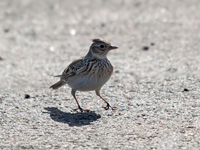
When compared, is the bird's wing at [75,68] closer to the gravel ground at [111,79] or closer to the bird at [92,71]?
the bird at [92,71]

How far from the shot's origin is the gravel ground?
5.98m

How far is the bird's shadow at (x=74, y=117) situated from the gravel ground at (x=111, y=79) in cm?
2

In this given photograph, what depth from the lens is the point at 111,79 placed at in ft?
30.0

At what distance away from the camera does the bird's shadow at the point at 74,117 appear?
6699 mm

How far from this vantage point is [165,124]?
248 inches

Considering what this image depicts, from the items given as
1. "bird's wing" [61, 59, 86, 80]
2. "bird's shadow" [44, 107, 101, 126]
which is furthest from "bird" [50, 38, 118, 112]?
"bird's shadow" [44, 107, 101, 126]

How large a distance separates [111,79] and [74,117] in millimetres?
2418

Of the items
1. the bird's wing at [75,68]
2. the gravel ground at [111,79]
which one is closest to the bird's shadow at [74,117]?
the gravel ground at [111,79]

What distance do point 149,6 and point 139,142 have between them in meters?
10.8

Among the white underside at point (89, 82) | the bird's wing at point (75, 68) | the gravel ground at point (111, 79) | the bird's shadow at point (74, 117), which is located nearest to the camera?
the gravel ground at point (111, 79)

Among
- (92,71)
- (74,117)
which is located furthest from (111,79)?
(74,117)

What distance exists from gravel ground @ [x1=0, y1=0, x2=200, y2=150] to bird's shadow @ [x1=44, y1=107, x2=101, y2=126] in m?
0.02

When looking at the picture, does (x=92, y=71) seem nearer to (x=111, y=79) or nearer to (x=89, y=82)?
(x=89, y=82)

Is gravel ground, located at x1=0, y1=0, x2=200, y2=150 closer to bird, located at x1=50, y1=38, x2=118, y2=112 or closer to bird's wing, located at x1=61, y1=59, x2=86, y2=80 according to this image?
bird, located at x1=50, y1=38, x2=118, y2=112
